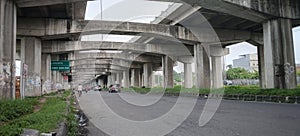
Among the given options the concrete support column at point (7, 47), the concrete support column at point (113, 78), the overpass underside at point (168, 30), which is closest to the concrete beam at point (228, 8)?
the overpass underside at point (168, 30)

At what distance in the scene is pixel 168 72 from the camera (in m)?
42.9

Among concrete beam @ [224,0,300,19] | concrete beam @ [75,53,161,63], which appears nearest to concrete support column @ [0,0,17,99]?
concrete beam @ [224,0,300,19]

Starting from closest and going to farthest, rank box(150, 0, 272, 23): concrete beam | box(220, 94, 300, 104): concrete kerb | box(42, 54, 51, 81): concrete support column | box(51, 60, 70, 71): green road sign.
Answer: box(220, 94, 300, 104): concrete kerb
box(150, 0, 272, 23): concrete beam
box(42, 54, 51, 81): concrete support column
box(51, 60, 70, 71): green road sign

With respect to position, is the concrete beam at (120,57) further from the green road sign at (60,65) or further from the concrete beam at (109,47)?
the concrete beam at (109,47)

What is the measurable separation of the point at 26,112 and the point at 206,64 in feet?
80.8

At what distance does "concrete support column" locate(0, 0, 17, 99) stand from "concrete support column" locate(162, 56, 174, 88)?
28.1 metres

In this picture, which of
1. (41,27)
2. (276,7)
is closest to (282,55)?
(276,7)

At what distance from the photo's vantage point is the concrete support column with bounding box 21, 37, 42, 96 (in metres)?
24.4

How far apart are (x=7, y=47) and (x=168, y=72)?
1160 inches

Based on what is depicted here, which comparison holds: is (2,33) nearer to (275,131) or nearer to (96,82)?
(275,131)

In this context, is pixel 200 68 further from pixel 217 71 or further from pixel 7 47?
pixel 7 47

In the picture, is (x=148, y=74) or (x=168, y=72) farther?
(x=148, y=74)

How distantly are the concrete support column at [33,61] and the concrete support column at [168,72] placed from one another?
2014cm

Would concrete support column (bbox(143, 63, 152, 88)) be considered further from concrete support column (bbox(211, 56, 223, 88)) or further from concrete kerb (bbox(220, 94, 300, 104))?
concrete kerb (bbox(220, 94, 300, 104))
